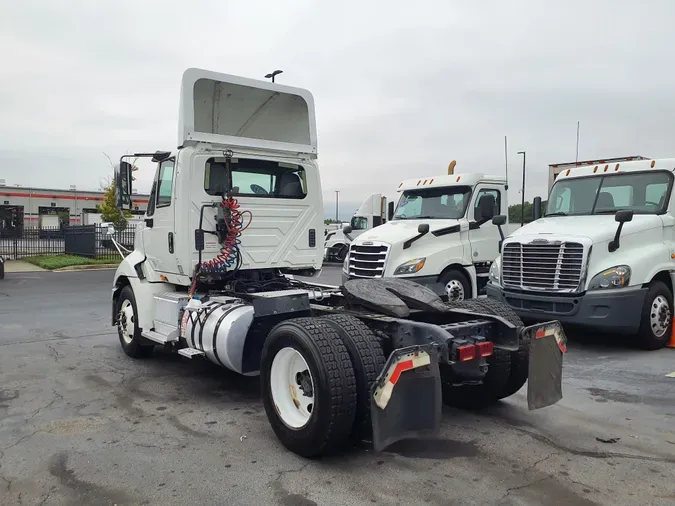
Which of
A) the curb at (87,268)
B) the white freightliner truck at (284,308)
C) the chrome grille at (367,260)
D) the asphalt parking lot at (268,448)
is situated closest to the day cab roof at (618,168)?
the asphalt parking lot at (268,448)

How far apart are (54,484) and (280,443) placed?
63.2 inches

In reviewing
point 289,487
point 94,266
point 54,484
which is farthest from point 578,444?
point 94,266

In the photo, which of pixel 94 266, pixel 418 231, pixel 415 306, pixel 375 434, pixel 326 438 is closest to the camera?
pixel 375 434

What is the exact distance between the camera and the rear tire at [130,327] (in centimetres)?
725

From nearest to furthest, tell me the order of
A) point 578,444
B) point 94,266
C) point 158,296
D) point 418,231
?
point 578,444
point 158,296
point 418,231
point 94,266

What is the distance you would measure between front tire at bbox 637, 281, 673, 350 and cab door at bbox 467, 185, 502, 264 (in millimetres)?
3538

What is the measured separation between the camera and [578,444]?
4465 mm

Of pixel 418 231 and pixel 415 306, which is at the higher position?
pixel 418 231

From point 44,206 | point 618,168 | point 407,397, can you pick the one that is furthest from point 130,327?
point 44,206

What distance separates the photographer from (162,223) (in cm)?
675

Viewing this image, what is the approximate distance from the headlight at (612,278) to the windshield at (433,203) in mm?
3699

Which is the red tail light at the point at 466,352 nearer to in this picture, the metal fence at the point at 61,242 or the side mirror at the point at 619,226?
the side mirror at the point at 619,226

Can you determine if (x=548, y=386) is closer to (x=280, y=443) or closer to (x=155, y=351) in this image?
(x=280, y=443)

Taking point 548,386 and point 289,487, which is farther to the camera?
point 548,386
